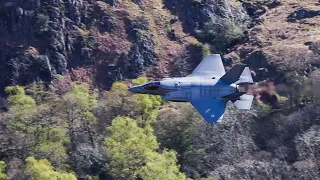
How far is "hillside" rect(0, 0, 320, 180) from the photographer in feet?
222

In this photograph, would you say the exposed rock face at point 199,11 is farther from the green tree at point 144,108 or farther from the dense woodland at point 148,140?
the green tree at point 144,108

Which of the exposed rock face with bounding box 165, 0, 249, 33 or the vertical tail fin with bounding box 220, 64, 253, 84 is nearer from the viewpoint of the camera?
the vertical tail fin with bounding box 220, 64, 253, 84

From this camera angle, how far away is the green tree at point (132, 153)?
65.3 meters

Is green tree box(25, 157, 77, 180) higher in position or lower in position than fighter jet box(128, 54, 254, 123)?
lower

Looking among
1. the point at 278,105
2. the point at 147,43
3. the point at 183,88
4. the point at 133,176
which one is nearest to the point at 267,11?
the point at 147,43

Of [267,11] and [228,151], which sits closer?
[228,151]

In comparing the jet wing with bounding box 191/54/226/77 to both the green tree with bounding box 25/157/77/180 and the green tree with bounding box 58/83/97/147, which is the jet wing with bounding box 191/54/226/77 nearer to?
the green tree with bounding box 25/157/77/180

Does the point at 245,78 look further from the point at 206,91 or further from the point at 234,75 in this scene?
the point at 206,91

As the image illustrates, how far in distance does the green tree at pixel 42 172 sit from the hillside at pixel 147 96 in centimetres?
21

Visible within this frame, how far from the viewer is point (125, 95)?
256 feet

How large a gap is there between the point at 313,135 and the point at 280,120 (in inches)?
311

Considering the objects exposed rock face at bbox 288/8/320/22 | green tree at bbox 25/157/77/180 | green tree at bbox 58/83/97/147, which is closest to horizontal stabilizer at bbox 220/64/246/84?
green tree at bbox 25/157/77/180

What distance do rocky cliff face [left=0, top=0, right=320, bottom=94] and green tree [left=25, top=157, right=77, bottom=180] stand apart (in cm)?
2903

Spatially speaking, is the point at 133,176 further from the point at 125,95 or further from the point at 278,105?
the point at 278,105
